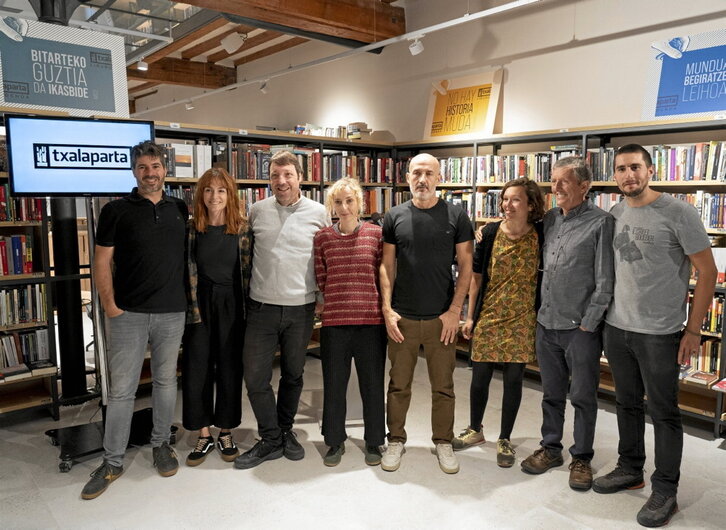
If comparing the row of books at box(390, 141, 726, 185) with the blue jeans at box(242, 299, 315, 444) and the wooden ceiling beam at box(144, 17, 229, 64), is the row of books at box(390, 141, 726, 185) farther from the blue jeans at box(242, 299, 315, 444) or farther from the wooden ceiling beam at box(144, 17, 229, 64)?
the wooden ceiling beam at box(144, 17, 229, 64)

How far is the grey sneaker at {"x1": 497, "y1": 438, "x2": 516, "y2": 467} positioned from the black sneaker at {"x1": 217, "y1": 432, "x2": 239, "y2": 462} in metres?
1.48

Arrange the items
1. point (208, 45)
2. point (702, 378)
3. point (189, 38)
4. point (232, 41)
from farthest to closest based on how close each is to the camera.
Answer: point (208, 45) → point (189, 38) → point (232, 41) → point (702, 378)

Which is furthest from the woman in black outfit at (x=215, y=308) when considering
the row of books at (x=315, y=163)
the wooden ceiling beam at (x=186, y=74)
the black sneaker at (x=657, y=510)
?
the wooden ceiling beam at (x=186, y=74)

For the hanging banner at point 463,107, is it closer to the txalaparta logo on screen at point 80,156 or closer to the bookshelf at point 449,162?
the bookshelf at point 449,162

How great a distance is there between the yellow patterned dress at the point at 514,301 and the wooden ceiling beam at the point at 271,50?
5483mm

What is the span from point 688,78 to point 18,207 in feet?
15.2

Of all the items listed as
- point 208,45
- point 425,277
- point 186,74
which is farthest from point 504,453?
point 186,74

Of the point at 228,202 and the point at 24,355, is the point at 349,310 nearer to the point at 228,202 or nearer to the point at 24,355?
the point at 228,202

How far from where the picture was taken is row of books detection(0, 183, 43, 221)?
142 inches

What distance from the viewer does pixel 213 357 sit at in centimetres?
312

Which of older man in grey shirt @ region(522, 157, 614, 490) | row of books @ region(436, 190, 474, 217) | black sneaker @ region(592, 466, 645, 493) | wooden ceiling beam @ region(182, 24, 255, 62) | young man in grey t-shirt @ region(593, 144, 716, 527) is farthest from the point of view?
wooden ceiling beam @ region(182, 24, 255, 62)

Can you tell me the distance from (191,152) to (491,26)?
10.0ft

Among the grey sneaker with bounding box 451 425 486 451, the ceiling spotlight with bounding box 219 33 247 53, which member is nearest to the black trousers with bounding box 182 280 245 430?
the grey sneaker with bounding box 451 425 486 451

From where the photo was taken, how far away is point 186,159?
443 cm
